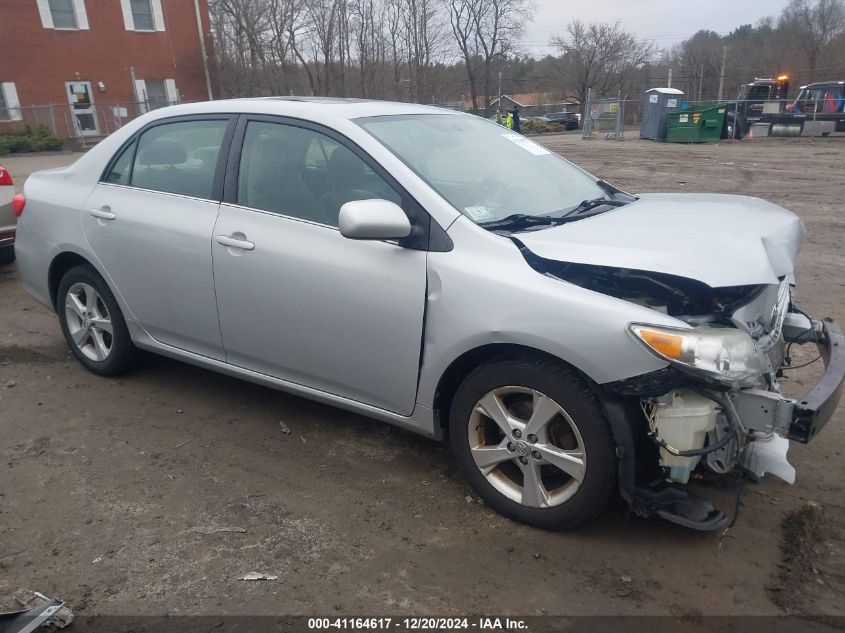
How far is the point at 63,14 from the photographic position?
98.8 feet

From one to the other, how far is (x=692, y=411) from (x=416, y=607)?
1.24 meters

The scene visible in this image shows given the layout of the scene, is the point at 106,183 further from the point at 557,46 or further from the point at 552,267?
the point at 557,46

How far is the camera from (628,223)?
3.11 meters

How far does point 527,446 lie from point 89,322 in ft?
10.2

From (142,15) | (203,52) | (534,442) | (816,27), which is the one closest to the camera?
(534,442)

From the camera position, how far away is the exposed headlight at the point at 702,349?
243 centimetres

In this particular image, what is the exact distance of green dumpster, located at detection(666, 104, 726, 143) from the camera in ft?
81.2

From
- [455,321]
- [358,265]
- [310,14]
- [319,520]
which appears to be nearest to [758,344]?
[455,321]

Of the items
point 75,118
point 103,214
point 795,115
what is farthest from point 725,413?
point 75,118

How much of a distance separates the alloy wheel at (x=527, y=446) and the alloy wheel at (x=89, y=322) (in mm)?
2649

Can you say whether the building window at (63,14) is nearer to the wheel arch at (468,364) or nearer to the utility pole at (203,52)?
the utility pole at (203,52)

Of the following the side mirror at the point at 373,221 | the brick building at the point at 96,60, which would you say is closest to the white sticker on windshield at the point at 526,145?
the side mirror at the point at 373,221

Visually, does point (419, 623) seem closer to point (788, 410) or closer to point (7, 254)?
point (788, 410)

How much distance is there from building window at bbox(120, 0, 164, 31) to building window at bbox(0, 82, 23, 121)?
5.91 metres
